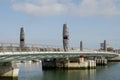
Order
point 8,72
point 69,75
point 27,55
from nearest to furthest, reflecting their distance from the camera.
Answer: point 27,55
point 8,72
point 69,75

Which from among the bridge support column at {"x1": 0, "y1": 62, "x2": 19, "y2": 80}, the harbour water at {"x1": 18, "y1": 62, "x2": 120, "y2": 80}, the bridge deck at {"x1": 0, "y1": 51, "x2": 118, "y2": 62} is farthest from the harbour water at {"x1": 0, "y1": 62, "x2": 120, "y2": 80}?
the bridge deck at {"x1": 0, "y1": 51, "x2": 118, "y2": 62}

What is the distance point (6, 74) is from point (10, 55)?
11.3m

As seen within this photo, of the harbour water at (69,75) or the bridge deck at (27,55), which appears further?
the harbour water at (69,75)

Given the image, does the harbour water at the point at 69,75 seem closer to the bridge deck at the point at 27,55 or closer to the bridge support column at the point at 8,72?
the bridge support column at the point at 8,72

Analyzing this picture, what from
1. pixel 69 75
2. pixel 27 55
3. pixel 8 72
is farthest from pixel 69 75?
pixel 27 55

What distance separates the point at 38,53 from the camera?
5850cm

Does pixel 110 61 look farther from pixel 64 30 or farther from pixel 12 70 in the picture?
pixel 12 70

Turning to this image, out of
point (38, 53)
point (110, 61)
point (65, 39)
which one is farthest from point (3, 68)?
point (110, 61)

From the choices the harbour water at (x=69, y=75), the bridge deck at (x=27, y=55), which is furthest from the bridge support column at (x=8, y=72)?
the harbour water at (x=69, y=75)

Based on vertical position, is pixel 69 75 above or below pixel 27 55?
below

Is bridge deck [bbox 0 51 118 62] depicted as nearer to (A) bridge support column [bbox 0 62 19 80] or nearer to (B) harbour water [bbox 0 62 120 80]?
(A) bridge support column [bbox 0 62 19 80]

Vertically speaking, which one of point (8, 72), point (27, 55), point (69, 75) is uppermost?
point (27, 55)

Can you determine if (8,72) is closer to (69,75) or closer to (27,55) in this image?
(27,55)

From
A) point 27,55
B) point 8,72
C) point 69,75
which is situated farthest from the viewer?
point 69,75
